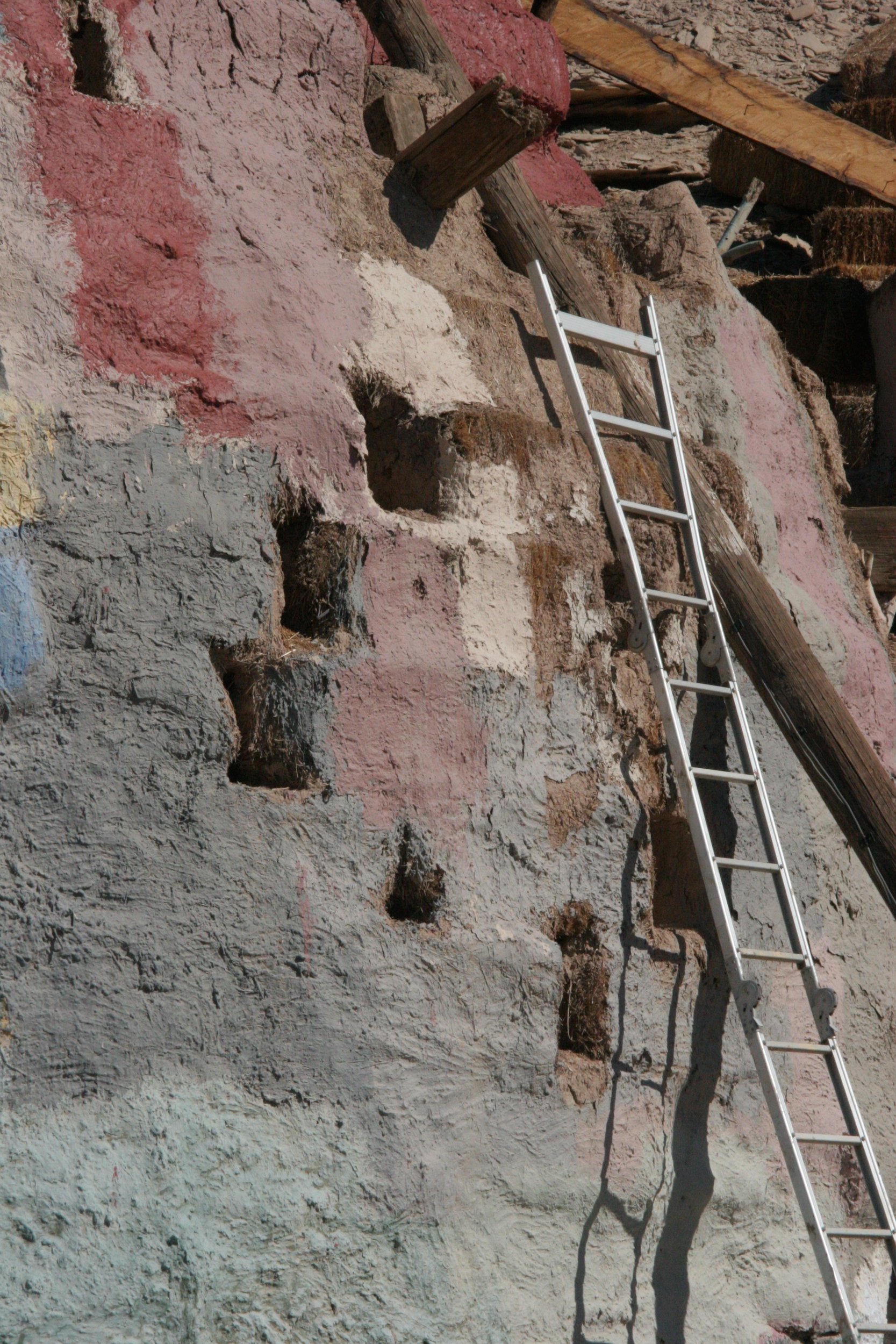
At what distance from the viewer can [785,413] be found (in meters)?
5.30

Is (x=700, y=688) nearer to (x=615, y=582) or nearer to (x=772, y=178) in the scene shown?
(x=615, y=582)

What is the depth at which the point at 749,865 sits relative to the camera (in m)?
3.92

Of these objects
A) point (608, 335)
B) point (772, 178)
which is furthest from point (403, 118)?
point (772, 178)

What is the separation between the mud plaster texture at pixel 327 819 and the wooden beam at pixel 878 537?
1.31 meters

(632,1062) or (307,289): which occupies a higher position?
(307,289)

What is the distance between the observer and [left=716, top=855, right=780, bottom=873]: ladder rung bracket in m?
3.88

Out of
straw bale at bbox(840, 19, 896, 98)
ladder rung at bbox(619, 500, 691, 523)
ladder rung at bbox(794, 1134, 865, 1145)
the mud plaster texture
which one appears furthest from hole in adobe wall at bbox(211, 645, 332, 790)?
straw bale at bbox(840, 19, 896, 98)

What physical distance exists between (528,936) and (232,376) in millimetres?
1590

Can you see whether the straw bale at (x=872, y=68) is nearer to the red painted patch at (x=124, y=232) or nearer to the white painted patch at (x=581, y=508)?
the white painted patch at (x=581, y=508)

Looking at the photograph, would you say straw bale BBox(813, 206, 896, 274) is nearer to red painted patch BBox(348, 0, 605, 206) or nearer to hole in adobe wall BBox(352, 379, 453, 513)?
red painted patch BBox(348, 0, 605, 206)

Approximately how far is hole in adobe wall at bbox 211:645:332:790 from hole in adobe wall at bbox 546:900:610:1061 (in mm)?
777

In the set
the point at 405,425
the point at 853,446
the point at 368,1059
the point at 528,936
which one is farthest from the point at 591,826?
the point at 853,446

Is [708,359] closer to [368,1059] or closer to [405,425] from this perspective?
[405,425]

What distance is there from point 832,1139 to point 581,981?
746 mm
